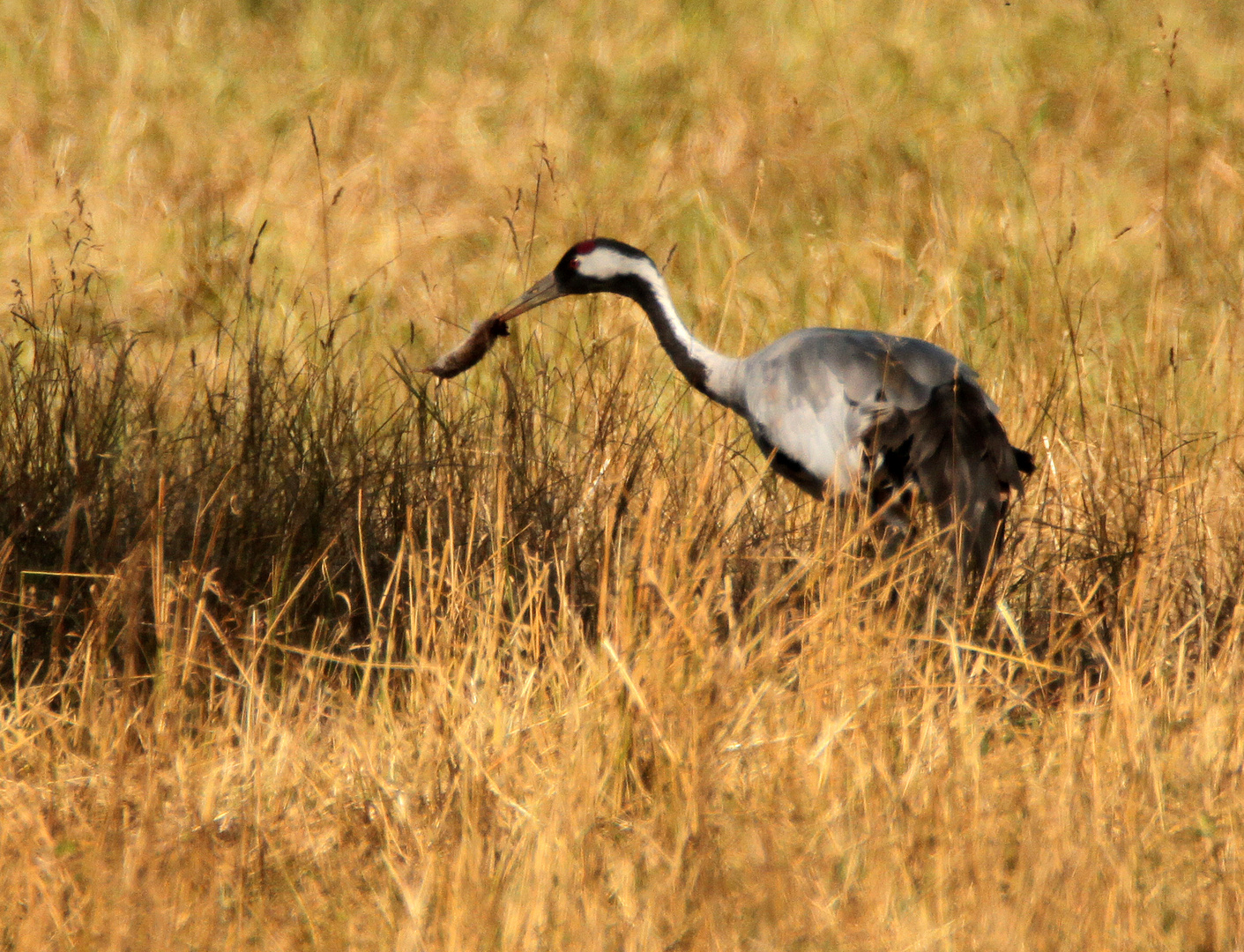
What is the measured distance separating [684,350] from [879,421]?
0.81 m

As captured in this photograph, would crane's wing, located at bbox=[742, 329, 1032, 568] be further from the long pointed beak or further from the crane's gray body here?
the long pointed beak

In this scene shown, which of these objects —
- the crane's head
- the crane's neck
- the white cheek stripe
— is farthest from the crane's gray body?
the crane's head

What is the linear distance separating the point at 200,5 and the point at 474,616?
806cm

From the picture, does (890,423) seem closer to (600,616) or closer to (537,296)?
(537,296)

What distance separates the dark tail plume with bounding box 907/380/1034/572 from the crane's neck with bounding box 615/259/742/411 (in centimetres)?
71

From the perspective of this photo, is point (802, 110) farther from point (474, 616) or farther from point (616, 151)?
point (474, 616)

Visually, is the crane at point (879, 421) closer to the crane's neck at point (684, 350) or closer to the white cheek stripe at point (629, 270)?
the crane's neck at point (684, 350)

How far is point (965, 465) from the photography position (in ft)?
13.9

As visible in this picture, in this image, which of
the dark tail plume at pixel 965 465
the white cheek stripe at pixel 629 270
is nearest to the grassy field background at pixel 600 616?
the dark tail plume at pixel 965 465

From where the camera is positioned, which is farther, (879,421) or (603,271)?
(603,271)

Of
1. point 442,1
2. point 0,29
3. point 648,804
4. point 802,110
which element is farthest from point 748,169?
point 648,804

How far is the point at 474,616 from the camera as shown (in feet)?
12.2

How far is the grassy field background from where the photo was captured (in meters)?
2.64

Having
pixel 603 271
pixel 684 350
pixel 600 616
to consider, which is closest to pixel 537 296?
pixel 603 271
